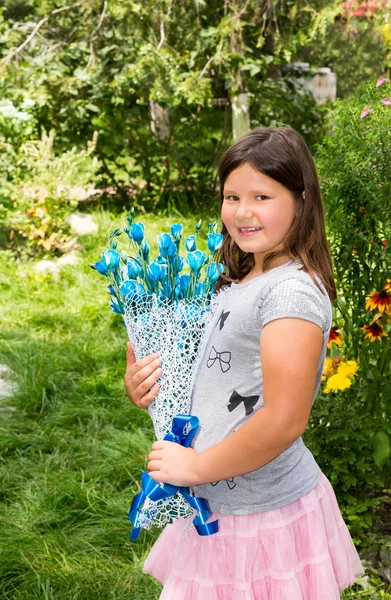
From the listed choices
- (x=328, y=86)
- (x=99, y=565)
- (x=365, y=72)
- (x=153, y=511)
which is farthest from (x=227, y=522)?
(x=328, y=86)

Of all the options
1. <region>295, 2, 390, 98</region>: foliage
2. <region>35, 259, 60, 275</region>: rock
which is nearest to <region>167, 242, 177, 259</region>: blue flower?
<region>35, 259, 60, 275</region>: rock

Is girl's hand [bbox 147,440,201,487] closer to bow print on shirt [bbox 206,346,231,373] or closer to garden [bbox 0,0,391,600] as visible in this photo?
bow print on shirt [bbox 206,346,231,373]

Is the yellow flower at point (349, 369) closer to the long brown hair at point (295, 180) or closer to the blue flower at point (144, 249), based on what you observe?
the long brown hair at point (295, 180)

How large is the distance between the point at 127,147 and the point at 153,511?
225 inches

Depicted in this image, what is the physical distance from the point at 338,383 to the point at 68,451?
1.32 meters

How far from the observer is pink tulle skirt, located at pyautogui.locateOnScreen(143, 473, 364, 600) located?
1393mm

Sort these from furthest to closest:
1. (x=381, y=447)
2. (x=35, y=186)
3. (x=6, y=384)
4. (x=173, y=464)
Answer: (x=35, y=186), (x=6, y=384), (x=381, y=447), (x=173, y=464)

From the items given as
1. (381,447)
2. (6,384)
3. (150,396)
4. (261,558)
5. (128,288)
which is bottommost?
(6,384)

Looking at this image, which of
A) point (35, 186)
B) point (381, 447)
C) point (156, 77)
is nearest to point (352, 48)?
point (156, 77)

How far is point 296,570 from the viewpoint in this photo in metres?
1.42

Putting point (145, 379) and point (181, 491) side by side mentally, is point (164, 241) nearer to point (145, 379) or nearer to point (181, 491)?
point (145, 379)

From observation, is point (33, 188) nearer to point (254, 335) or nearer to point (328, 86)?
point (328, 86)

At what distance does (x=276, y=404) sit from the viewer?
122 cm

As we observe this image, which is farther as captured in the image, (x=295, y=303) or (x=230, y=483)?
(x=230, y=483)
